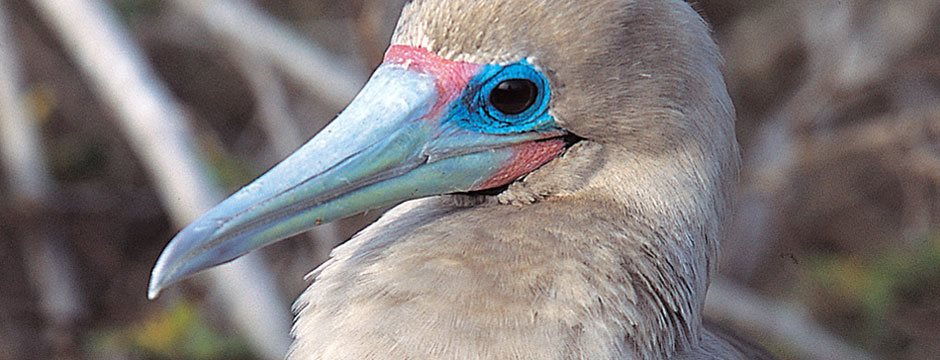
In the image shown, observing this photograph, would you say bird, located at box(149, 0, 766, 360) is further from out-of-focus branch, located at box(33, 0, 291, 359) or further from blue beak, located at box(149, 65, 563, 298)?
out-of-focus branch, located at box(33, 0, 291, 359)

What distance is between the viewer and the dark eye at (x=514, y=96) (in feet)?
5.49

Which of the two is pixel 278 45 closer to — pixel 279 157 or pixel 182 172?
pixel 279 157

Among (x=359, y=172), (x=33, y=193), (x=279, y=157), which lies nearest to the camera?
(x=359, y=172)

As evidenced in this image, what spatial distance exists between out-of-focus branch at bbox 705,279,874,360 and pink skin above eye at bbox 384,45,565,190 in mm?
1881

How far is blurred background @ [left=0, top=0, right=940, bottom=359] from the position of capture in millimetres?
3254

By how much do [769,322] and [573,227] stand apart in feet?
6.78

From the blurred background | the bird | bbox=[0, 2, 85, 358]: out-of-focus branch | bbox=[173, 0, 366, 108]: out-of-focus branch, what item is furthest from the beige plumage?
bbox=[0, 2, 85, 358]: out-of-focus branch

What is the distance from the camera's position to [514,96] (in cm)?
169

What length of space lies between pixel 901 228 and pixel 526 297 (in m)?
3.27

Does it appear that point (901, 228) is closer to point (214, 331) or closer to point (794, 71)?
point (794, 71)

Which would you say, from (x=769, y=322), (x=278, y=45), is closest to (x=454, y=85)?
(x=278, y=45)

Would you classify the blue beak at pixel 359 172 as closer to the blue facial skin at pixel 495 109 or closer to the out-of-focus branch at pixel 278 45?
the blue facial skin at pixel 495 109

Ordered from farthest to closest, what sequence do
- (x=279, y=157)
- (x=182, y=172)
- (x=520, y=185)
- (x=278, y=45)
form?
(x=279, y=157) → (x=278, y=45) → (x=182, y=172) → (x=520, y=185)

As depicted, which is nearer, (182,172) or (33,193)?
(182,172)
